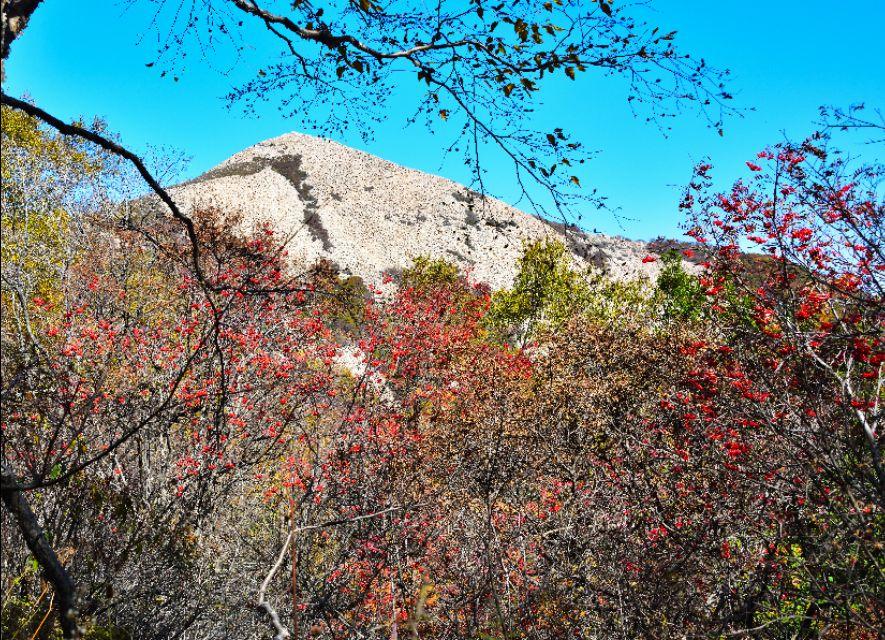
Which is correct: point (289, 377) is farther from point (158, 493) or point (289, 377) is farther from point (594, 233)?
point (594, 233)

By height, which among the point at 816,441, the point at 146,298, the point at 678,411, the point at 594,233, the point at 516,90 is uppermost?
the point at 146,298

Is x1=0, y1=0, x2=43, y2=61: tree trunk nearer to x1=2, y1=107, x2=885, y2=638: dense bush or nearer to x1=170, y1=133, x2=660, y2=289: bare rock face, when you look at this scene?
x1=2, y1=107, x2=885, y2=638: dense bush

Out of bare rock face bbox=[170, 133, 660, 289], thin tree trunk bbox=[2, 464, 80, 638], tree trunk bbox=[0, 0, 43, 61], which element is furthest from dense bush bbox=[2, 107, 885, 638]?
bare rock face bbox=[170, 133, 660, 289]

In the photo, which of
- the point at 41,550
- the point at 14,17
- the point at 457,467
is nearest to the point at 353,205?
the point at 457,467

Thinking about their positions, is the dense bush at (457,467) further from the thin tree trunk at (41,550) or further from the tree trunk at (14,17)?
the tree trunk at (14,17)

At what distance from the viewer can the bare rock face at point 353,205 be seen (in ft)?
157

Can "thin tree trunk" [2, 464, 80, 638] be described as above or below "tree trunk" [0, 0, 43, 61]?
below

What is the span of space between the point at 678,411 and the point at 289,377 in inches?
249

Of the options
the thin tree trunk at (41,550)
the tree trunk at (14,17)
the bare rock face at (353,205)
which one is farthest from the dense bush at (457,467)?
the bare rock face at (353,205)

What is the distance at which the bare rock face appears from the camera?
47719 millimetres

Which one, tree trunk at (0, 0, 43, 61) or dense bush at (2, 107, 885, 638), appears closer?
tree trunk at (0, 0, 43, 61)

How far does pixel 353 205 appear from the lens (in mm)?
56625

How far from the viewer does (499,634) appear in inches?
213

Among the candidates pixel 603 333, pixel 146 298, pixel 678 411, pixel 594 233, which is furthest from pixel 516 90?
pixel 146 298
